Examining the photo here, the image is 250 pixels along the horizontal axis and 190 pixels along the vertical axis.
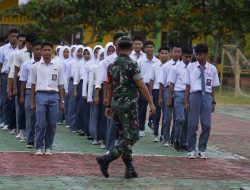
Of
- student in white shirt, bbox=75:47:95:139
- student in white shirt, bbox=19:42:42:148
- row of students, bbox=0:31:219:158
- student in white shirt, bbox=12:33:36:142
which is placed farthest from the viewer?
student in white shirt, bbox=75:47:95:139

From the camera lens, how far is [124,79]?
959cm

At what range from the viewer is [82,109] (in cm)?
1566

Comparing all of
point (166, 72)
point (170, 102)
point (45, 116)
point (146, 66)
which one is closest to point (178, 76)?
point (170, 102)

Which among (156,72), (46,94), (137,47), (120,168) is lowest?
(120,168)

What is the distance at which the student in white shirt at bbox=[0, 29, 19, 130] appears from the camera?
15.0 m

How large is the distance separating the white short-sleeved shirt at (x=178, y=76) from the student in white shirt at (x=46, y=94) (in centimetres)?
253

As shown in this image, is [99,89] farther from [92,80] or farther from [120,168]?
[120,168]

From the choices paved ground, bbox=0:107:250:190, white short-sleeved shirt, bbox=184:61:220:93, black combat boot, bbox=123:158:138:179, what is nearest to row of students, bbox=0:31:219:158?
white short-sleeved shirt, bbox=184:61:220:93

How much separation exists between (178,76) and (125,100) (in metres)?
3.95

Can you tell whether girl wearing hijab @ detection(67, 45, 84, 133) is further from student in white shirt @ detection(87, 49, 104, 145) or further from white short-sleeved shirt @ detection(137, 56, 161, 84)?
student in white shirt @ detection(87, 49, 104, 145)

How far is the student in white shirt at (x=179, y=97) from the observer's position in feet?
43.6

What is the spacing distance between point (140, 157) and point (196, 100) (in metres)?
1.41

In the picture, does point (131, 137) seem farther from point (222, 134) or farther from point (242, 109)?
point (242, 109)

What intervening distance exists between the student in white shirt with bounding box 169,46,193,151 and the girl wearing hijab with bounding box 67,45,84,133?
312 cm
